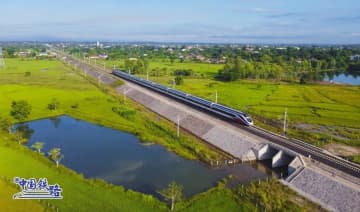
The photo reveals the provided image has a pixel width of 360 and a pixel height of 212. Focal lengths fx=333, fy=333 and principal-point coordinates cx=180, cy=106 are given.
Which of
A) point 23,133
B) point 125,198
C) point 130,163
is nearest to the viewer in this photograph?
point 125,198

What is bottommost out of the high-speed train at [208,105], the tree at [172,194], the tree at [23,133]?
the tree at [23,133]

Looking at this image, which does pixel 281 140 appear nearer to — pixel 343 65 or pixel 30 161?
pixel 30 161

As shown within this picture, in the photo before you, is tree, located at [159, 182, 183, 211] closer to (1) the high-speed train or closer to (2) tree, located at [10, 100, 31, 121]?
(1) the high-speed train

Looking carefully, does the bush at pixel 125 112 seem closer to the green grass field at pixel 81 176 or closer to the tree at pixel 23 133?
the green grass field at pixel 81 176

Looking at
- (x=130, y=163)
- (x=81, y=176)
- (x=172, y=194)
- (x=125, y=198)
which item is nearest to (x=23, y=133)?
(x=130, y=163)

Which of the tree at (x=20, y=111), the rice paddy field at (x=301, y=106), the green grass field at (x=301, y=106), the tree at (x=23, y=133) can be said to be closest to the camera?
the tree at (x=23, y=133)

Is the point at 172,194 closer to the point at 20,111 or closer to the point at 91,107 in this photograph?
the point at 20,111

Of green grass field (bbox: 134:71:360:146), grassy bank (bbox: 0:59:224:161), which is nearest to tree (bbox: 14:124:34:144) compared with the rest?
grassy bank (bbox: 0:59:224:161)

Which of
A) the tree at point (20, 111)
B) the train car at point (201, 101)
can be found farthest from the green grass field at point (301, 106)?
the tree at point (20, 111)
